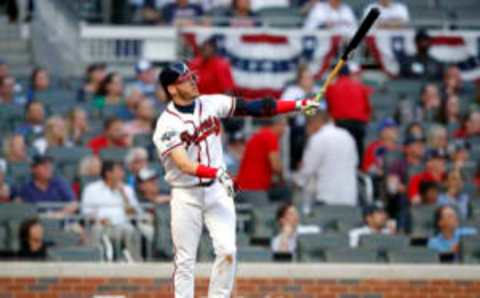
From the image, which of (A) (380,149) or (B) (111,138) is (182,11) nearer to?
(B) (111,138)

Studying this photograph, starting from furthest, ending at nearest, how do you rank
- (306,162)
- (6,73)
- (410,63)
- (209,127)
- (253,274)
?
1. (410,63)
2. (6,73)
3. (306,162)
4. (253,274)
5. (209,127)

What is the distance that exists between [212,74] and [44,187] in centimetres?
242

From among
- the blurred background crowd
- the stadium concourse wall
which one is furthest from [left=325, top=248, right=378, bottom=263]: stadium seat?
the stadium concourse wall

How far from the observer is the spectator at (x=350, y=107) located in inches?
806

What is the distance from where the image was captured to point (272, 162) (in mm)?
19469

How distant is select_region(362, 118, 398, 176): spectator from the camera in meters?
20.3

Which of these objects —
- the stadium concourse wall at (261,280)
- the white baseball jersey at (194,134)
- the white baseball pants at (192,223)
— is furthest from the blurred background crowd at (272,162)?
the white baseball jersey at (194,134)

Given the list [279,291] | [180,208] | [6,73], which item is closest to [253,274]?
[279,291]

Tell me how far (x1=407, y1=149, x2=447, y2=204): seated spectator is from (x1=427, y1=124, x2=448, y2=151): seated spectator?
0.60 m

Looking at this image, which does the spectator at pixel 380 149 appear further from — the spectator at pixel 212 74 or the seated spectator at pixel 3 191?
the seated spectator at pixel 3 191

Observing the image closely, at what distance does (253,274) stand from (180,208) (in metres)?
2.19

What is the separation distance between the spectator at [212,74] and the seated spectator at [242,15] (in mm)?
2259

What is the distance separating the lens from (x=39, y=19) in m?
23.8

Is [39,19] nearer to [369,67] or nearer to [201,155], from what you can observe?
[369,67]
